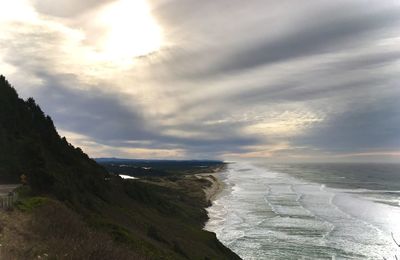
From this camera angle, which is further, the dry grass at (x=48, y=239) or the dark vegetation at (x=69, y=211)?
the dark vegetation at (x=69, y=211)

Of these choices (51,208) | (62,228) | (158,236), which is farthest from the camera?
(158,236)

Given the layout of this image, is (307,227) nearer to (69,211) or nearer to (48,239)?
(69,211)

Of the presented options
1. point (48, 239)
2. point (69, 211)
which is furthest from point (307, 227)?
point (48, 239)

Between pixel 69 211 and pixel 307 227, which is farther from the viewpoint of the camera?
pixel 307 227

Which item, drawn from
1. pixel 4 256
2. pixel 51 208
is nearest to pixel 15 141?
pixel 51 208

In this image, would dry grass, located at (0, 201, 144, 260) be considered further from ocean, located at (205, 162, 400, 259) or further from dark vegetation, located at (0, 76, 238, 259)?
ocean, located at (205, 162, 400, 259)

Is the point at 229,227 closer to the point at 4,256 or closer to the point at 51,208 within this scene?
the point at 51,208

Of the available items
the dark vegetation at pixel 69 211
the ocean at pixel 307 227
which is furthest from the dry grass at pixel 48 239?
the ocean at pixel 307 227

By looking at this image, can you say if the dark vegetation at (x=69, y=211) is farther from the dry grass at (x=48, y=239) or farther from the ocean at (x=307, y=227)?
the ocean at (x=307, y=227)
